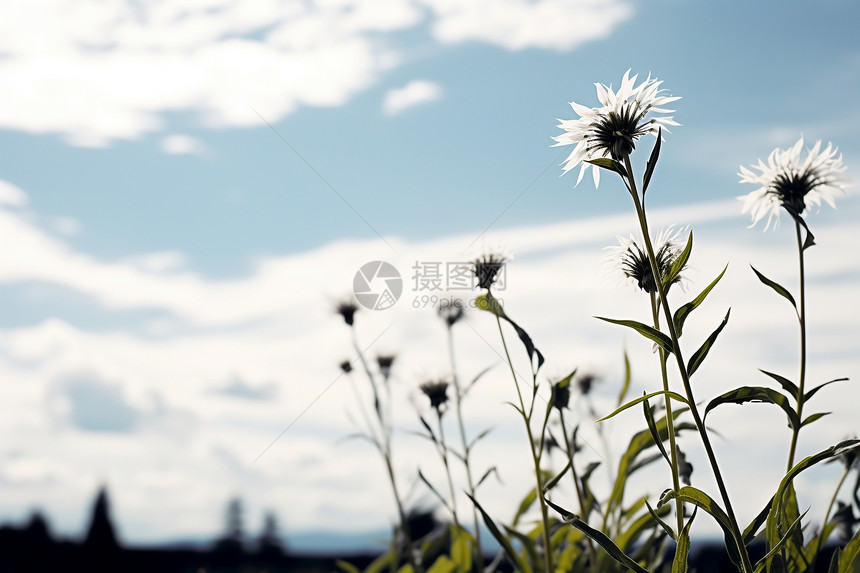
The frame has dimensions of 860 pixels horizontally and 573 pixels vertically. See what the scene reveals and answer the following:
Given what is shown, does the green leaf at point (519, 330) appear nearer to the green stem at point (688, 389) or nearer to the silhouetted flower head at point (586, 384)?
the green stem at point (688, 389)

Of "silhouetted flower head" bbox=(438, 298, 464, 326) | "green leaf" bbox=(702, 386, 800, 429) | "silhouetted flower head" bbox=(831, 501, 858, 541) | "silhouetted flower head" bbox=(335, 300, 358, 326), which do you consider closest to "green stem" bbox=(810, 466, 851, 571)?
"silhouetted flower head" bbox=(831, 501, 858, 541)

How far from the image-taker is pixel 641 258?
923 mm

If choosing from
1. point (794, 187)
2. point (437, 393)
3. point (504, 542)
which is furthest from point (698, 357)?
point (437, 393)

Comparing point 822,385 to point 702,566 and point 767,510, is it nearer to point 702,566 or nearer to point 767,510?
point 767,510

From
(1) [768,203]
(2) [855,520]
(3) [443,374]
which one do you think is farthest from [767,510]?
(3) [443,374]

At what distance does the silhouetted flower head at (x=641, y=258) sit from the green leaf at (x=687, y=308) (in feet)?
0.33

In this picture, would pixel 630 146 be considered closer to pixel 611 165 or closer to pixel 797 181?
pixel 611 165

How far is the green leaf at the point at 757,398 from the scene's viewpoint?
2.72ft

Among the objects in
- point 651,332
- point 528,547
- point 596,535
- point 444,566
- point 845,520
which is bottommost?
point 444,566

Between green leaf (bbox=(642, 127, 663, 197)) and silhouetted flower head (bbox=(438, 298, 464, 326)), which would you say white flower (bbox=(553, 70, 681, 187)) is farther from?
silhouetted flower head (bbox=(438, 298, 464, 326))

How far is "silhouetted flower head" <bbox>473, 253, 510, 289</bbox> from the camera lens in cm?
121

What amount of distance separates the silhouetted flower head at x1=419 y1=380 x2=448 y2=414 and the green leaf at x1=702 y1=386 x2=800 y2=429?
0.77 meters

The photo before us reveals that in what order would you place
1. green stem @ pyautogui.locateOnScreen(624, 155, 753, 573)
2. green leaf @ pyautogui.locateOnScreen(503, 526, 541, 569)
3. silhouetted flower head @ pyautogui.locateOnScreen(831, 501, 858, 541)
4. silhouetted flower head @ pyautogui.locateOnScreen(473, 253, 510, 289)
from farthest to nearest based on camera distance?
green leaf @ pyautogui.locateOnScreen(503, 526, 541, 569), silhouetted flower head @ pyautogui.locateOnScreen(831, 501, 858, 541), silhouetted flower head @ pyautogui.locateOnScreen(473, 253, 510, 289), green stem @ pyautogui.locateOnScreen(624, 155, 753, 573)

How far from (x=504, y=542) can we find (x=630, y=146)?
0.83 metres
